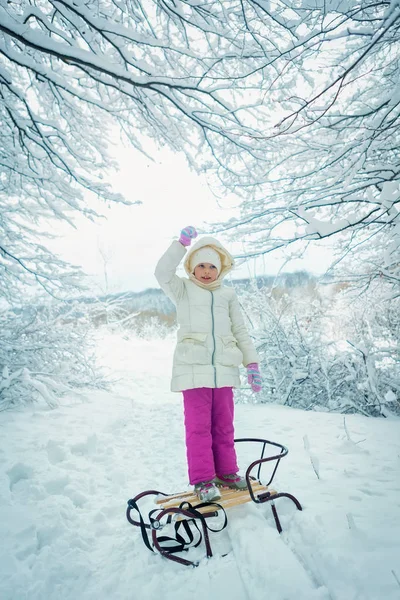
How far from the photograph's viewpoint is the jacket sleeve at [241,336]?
93.7 inches

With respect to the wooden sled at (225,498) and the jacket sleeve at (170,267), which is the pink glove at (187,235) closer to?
the jacket sleeve at (170,267)

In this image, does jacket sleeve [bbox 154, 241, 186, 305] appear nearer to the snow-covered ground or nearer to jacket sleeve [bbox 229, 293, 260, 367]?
jacket sleeve [bbox 229, 293, 260, 367]

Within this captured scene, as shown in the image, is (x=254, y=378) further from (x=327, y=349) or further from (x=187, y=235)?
(x=327, y=349)

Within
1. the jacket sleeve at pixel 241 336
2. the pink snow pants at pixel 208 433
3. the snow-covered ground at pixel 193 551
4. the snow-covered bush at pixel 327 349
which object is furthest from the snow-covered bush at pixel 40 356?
the snow-covered bush at pixel 327 349

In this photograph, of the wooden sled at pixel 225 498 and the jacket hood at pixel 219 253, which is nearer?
the wooden sled at pixel 225 498

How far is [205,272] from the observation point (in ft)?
7.75

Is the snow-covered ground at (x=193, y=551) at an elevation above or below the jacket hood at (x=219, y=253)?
below

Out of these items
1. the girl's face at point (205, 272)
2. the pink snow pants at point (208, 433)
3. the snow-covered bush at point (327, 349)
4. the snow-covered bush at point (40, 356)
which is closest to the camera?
the pink snow pants at point (208, 433)

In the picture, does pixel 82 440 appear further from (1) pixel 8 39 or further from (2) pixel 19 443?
(1) pixel 8 39

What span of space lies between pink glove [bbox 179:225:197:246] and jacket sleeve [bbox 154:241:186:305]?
38mm

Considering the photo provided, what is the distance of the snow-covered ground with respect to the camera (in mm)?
1285

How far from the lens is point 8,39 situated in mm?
2201

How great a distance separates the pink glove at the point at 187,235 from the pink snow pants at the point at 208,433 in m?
1.09

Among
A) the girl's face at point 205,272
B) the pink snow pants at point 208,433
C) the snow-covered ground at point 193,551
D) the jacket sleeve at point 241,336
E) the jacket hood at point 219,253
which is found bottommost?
the snow-covered ground at point 193,551
